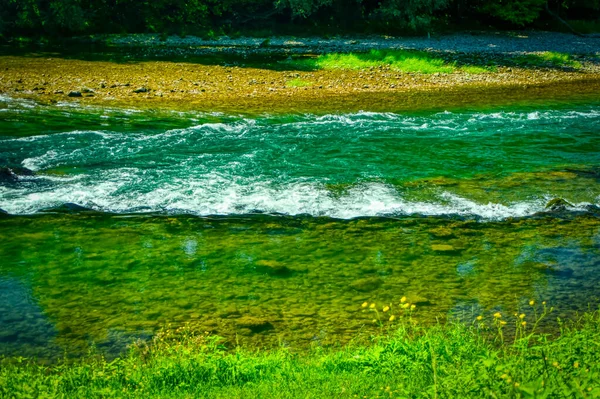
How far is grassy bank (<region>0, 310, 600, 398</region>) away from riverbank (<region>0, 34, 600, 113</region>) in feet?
42.2

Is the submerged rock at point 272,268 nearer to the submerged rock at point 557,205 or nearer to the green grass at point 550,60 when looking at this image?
the submerged rock at point 557,205

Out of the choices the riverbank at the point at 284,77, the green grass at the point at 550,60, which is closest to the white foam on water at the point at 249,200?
the riverbank at the point at 284,77

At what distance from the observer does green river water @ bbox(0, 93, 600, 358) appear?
24.1 feet

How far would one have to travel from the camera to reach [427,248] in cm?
924

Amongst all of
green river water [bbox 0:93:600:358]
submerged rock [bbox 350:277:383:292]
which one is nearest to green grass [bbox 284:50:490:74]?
green river water [bbox 0:93:600:358]

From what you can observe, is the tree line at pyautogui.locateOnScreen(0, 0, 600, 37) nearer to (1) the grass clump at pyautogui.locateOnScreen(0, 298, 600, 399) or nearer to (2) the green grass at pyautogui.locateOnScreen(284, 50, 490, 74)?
(2) the green grass at pyautogui.locateOnScreen(284, 50, 490, 74)

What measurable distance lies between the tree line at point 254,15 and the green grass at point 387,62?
33.7 feet

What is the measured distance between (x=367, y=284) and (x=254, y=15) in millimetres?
36925

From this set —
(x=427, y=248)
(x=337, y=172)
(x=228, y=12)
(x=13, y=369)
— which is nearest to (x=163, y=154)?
(x=337, y=172)

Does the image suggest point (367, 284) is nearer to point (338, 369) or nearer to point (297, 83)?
point (338, 369)

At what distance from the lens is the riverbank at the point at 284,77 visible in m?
20.0

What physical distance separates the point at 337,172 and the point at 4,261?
21.2 feet

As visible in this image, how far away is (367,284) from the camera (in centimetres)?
806

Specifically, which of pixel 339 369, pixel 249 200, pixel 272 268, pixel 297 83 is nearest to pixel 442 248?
pixel 272 268
